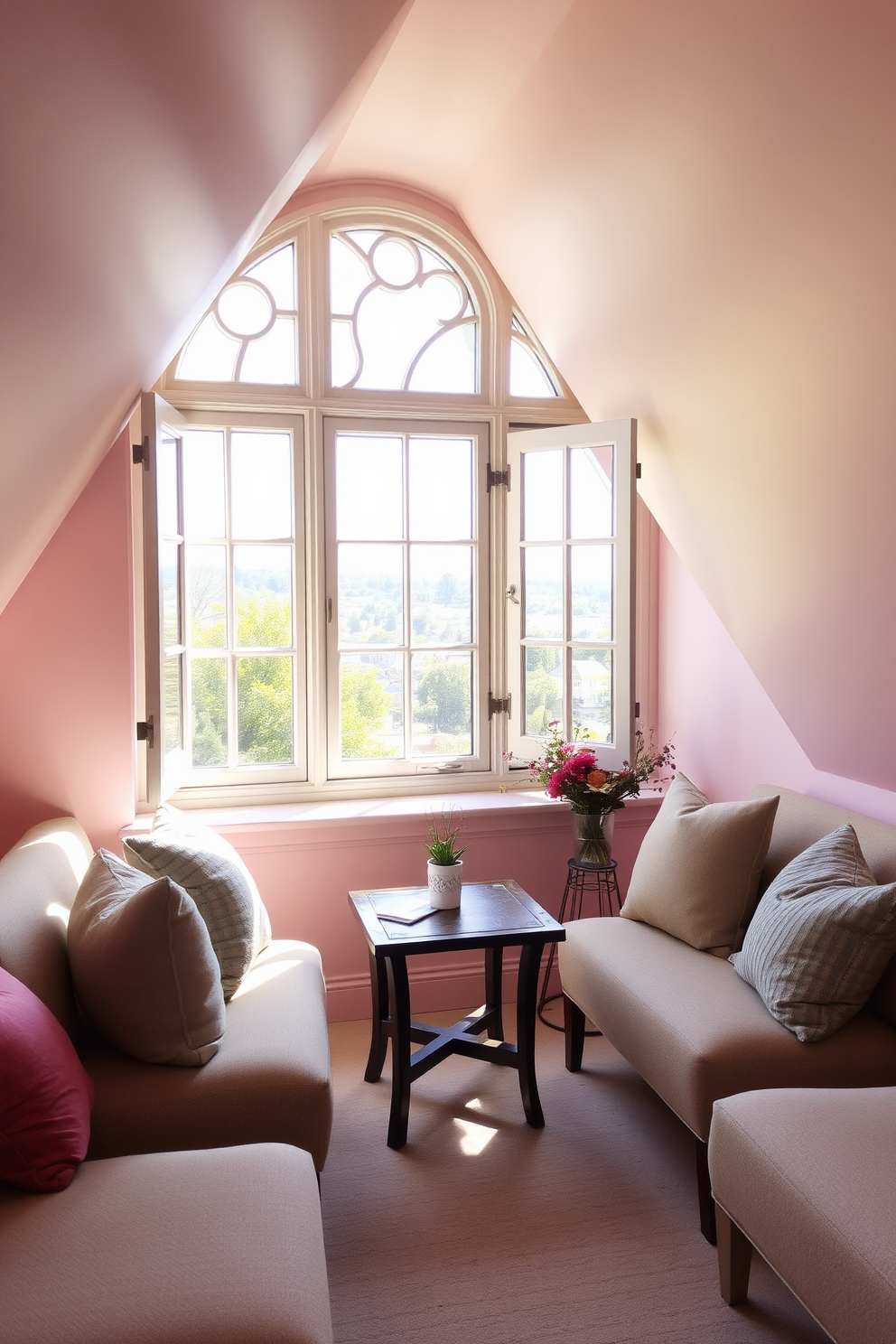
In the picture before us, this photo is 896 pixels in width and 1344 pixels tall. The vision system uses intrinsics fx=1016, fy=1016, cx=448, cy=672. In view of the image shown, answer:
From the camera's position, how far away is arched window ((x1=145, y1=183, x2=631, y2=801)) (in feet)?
12.5

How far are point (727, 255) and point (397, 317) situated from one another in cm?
185

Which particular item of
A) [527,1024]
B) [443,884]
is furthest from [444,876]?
[527,1024]

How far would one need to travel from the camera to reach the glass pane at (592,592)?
385cm

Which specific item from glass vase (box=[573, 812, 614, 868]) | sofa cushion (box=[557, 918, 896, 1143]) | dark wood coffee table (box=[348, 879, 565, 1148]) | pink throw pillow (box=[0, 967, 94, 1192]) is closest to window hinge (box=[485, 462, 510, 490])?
glass vase (box=[573, 812, 614, 868])

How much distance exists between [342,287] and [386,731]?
174cm

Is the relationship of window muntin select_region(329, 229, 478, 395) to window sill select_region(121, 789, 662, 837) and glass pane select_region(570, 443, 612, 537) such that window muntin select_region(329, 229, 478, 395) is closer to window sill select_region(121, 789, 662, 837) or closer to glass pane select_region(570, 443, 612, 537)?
glass pane select_region(570, 443, 612, 537)

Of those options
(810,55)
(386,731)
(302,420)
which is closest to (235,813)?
(386,731)

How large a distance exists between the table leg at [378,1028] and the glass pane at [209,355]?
2188mm

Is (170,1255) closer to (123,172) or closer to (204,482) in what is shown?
(123,172)

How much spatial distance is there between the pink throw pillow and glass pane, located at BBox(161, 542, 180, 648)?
55.7 inches

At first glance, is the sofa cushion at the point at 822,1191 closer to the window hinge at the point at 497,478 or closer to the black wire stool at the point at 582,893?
the black wire stool at the point at 582,893

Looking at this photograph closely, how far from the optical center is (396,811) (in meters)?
3.75

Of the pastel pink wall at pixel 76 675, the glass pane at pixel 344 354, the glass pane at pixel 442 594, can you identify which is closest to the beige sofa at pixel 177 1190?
the pastel pink wall at pixel 76 675

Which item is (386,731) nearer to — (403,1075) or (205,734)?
(205,734)
